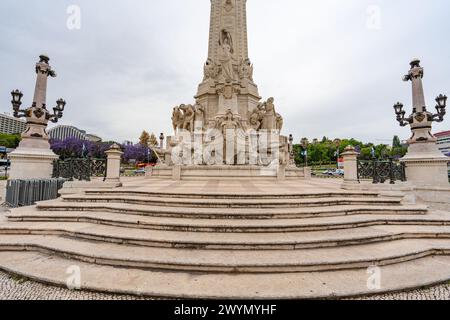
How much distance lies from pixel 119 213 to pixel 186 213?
1.97 meters

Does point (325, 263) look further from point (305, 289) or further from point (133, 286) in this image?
point (133, 286)

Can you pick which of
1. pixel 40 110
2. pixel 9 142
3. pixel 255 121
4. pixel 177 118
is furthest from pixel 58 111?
pixel 9 142

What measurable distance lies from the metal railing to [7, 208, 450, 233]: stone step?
2410 mm

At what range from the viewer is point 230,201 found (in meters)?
6.07

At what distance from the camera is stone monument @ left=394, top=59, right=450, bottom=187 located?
1213 centimetres

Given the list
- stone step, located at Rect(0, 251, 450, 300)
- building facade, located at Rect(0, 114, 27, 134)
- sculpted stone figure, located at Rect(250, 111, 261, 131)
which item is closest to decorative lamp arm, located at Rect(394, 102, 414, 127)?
sculpted stone figure, located at Rect(250, 111, 261, 131)

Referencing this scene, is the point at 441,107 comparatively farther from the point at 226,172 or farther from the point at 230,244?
the point at 230,244

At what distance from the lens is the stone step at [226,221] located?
4.84 m

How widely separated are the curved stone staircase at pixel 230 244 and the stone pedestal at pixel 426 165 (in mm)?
7984

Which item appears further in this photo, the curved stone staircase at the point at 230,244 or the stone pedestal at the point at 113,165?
the stone pedestal at the point at 113,165

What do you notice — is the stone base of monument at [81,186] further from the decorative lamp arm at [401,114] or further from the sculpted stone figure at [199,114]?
the decorative lamp arm at [401,114]

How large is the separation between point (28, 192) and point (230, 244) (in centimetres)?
861

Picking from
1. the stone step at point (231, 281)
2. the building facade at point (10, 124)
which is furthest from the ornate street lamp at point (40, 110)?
the building facade at point (10, 124)
